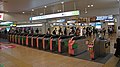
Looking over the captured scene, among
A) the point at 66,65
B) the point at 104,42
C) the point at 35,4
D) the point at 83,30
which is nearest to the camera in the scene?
the point at 66,65

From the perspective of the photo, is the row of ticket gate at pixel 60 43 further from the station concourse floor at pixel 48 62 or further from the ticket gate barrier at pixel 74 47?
the station concourse floor at pixel 48 62

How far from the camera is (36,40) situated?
10.5 m

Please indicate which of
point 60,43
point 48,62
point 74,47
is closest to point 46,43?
point 60,43

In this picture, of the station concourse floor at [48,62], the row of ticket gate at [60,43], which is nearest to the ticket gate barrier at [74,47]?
the row of ticket gate at [60,43]

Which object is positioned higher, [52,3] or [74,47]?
[52,3]

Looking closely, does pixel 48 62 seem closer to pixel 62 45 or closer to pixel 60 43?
pixel 60 43

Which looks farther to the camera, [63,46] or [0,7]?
[0,7]

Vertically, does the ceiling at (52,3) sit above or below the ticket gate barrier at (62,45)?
above

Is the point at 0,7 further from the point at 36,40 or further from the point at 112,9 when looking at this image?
the point at 112,9

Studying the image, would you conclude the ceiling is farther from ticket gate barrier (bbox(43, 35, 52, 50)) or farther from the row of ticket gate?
ticket gate barrier (bbox(43, 35, 52, 50))

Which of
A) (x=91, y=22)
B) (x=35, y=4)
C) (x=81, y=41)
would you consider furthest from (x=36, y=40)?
(x=91, y=22)

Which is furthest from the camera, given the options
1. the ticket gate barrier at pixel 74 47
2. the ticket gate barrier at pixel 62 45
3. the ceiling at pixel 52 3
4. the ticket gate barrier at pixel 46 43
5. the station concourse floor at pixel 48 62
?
the ticket gate barrier at pixel 46 43

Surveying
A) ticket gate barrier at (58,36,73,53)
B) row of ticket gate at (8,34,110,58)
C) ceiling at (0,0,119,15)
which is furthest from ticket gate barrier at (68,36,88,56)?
ceiling at (0,0,119,15)

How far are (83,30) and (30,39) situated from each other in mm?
9022
